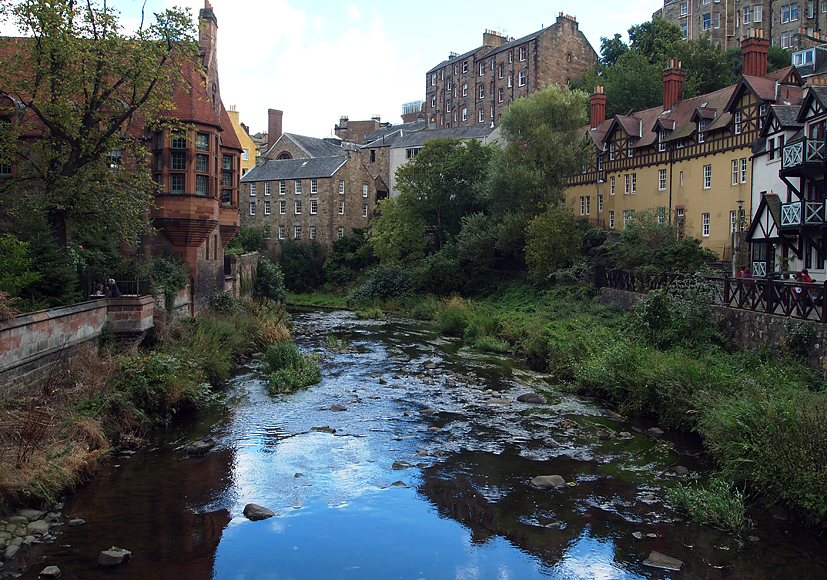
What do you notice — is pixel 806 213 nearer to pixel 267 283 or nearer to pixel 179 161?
pixel 179 161

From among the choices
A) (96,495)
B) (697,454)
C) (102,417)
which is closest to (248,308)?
(102,417)

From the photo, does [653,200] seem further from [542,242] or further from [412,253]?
[412,253]

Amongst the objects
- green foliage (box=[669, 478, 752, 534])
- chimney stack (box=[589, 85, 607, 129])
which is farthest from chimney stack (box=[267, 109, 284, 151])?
green foliage (box=[669, 478, 752, 534])

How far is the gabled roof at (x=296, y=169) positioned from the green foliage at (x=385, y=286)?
14143 millimetres

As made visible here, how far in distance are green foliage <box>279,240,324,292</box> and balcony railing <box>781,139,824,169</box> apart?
127 feet

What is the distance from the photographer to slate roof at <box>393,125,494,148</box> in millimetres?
56031

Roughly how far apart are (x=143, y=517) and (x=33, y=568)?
177 centimetres

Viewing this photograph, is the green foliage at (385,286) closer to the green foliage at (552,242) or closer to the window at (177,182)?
the green foliage at (552,242)

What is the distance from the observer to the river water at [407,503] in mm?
8766

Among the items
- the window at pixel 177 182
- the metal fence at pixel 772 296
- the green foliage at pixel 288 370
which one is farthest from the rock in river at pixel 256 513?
the window at pixel 177 182

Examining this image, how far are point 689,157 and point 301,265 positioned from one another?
32721mm

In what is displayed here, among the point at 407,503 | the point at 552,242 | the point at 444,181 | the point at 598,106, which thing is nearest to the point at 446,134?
the point at 444,181

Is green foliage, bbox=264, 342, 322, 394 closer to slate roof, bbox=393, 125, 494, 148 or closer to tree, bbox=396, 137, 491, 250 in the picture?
tree, bbox=396, 137, 491, 250

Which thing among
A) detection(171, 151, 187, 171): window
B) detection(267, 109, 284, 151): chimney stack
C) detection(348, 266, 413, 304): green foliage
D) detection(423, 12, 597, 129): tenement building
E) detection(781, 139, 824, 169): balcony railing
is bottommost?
detection(348, 266, 413, 304): green foliage
